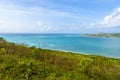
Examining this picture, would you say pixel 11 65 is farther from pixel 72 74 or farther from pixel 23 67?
pixel 72 74

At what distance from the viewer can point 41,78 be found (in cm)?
702

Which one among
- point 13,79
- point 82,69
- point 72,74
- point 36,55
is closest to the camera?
point 13,79

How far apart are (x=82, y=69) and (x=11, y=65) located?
118 inches

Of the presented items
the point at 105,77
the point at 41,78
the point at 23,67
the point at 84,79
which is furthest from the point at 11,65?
the point at 105,77

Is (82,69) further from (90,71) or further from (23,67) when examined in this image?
(23,67)

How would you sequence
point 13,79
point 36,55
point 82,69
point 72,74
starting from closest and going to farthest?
1. point 13,79
2. point 72,74
3. point 82,69
4. point 36,55

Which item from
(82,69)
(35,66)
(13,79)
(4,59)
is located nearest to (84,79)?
(82,69)

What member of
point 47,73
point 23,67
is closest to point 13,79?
point 23,67

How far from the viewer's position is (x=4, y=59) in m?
8.47

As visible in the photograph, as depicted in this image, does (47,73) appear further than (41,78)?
Yes

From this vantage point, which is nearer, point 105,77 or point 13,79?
point 13,79

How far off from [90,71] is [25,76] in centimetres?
282

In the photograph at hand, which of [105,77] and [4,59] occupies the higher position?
[4,59]

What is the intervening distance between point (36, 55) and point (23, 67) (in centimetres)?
277
